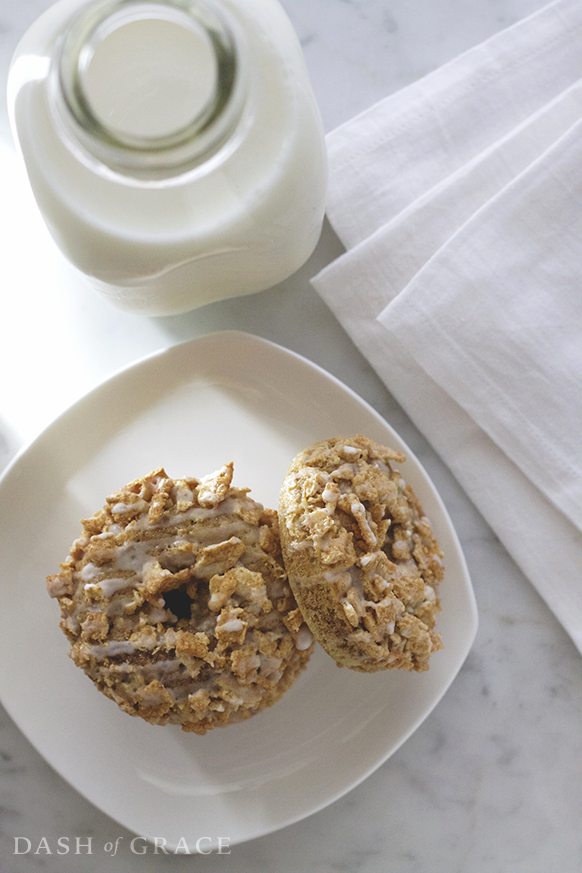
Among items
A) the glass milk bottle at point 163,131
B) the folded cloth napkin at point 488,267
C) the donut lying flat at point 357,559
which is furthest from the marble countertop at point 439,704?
the glass milk bottle at point 163,131

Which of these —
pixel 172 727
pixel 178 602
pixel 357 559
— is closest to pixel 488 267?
pixel 357 559

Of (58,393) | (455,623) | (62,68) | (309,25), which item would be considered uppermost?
(62,68)

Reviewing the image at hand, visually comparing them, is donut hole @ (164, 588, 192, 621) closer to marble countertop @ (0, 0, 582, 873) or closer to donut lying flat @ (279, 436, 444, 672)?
donut lying flat @ (279, 436, 444, 672)

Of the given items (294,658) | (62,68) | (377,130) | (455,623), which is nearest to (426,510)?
(455,623)

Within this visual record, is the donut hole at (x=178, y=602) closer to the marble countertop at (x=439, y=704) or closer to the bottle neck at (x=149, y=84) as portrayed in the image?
the marble countertop at (x=439, y=704)

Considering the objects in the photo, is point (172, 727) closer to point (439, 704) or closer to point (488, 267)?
point (439, 704)

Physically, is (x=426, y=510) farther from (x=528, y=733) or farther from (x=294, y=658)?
(x=528, y=733)
